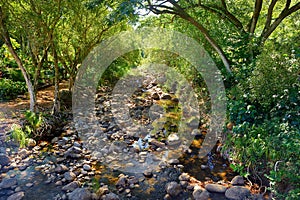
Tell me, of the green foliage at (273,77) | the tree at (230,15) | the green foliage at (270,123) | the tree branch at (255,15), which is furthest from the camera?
the tree branch at (255,15)

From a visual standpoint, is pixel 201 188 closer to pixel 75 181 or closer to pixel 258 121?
pixel 258 121

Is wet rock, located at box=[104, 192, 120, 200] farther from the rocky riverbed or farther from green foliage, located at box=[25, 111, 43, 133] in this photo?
green foliage, located at box=[25, 111, 43, 133]

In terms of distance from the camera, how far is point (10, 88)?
782cm

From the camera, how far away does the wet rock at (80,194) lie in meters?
3.13

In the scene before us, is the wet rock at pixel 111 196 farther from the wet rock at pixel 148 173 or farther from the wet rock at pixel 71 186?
the wet rock at pixel 148 173

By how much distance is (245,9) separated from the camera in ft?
21.5

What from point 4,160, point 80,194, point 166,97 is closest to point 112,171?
point 80,194

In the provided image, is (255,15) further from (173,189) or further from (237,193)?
(173,189)

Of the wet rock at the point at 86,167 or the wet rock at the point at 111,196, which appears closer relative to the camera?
the wet rock at the point at 111,196

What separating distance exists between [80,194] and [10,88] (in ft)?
20.0

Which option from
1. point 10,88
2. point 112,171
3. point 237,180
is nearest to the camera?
point 237,180

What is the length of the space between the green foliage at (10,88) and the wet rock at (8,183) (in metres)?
4.84

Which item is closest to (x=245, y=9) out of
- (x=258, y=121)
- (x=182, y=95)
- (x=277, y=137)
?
(x=182, y=95)

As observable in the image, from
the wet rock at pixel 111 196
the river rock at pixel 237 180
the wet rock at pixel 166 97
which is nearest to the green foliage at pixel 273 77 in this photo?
the river rock at pixel 237 180
